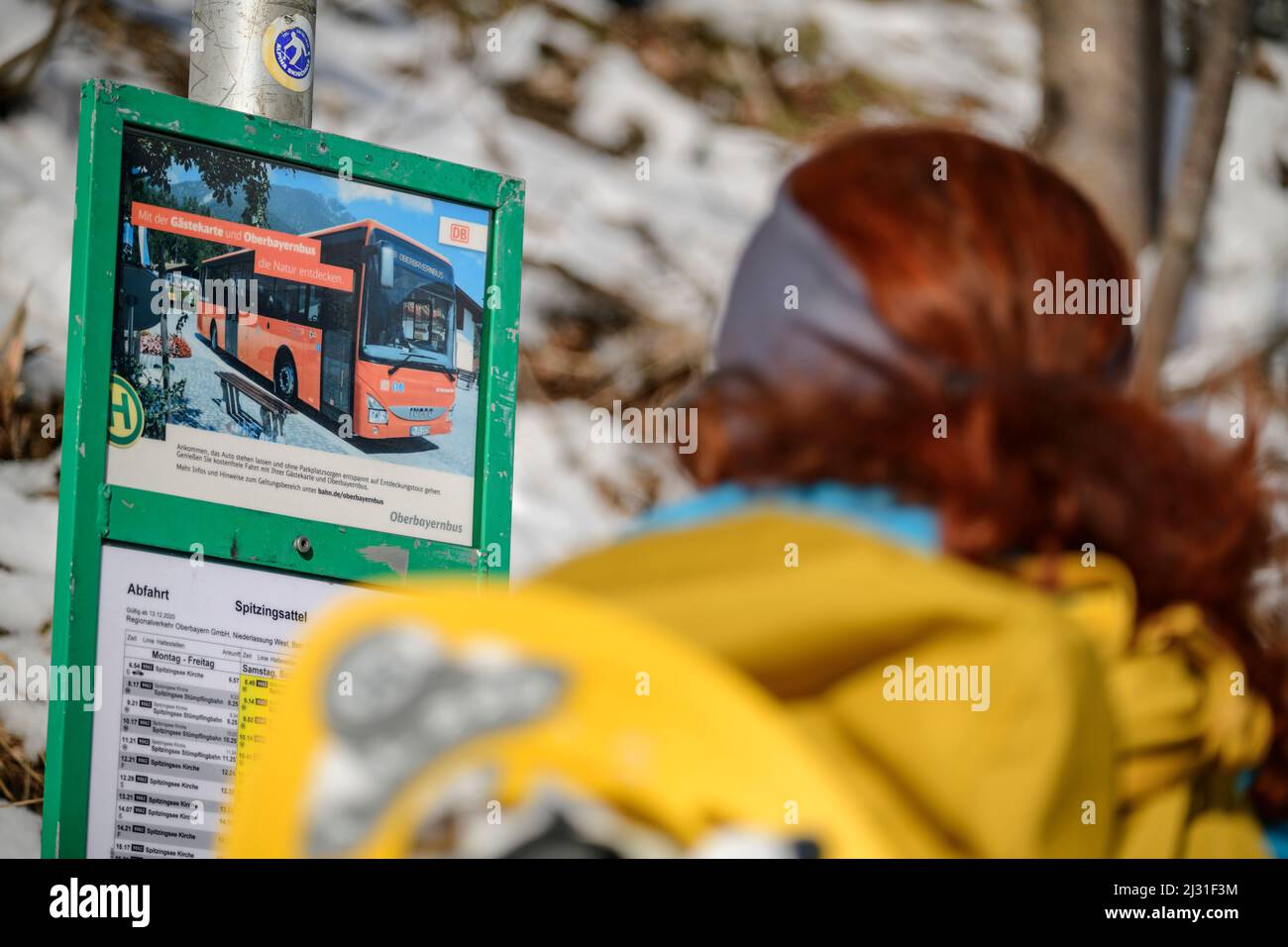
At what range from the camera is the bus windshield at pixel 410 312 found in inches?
114

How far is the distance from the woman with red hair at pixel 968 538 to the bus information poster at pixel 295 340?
1446mm

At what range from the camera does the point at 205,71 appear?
2877 mm

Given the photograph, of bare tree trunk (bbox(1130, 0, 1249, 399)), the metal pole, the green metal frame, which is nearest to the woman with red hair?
the green metal frame

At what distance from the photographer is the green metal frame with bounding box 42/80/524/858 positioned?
2.49 meters

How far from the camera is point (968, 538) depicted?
4.10 feet

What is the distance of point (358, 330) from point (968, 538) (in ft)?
6.05

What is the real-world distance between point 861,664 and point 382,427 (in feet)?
6.23

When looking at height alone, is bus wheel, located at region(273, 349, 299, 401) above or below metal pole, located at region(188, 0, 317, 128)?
below

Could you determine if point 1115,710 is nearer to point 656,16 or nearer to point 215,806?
point 215,806

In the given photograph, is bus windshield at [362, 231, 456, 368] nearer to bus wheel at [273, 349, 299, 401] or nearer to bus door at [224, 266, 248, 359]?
bus wheel at [273, 349, 299, 401]

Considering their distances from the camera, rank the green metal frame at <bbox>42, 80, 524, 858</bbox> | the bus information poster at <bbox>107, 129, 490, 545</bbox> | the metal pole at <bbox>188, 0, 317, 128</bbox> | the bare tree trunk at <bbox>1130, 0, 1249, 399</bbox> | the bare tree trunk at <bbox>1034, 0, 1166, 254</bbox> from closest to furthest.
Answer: the green metal frame at <bbox>42, 80, 524, 858</bbox>, the bus information poster at <bbox>107, 129, 490, 545</bbox>, the metal pole at <bbox>188, 0, 317, 128</bbox>, the bare tree trunk at <bbox>1034, 0, 1166, 254</bbox>, the bare tree trunk at <bbox>1130, 0, 1249, 399</bbox>

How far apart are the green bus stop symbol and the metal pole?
621 millimetres

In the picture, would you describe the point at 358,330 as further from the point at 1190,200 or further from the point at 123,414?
the point at 1190,200
